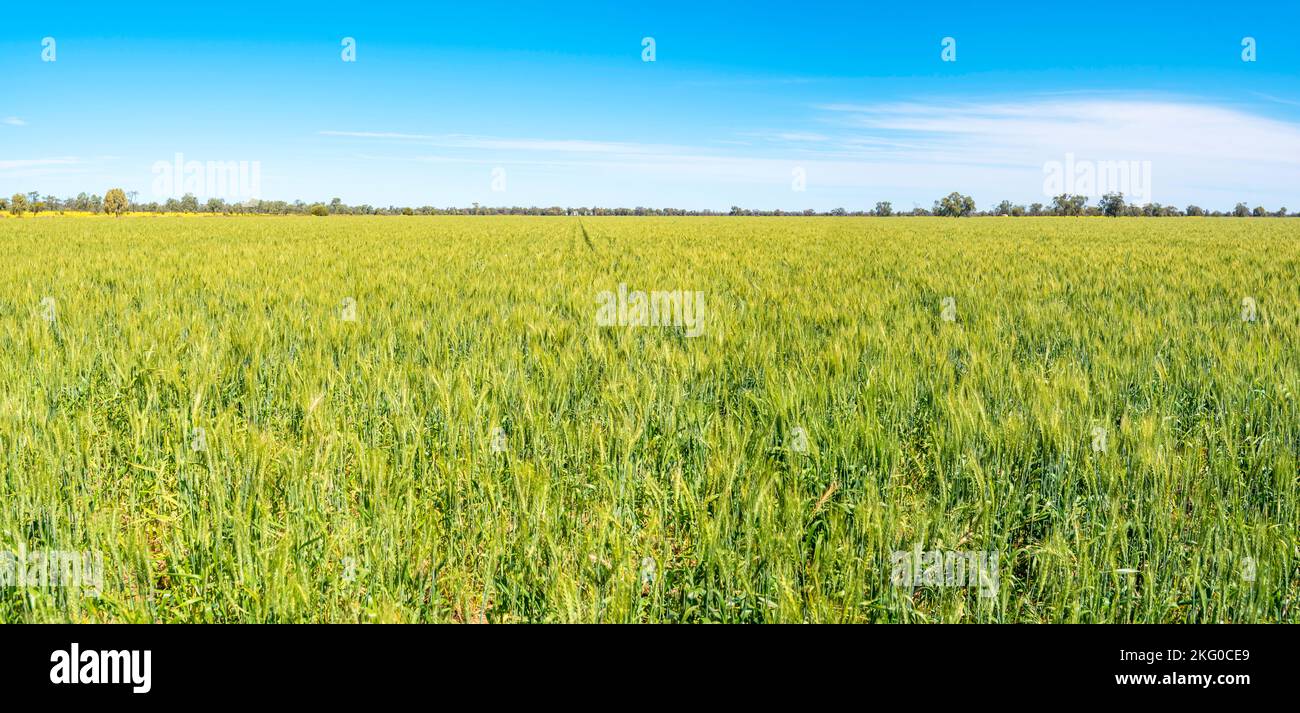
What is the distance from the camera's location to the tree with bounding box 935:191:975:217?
12938 cm

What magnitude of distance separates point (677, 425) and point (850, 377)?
1192 millimetres

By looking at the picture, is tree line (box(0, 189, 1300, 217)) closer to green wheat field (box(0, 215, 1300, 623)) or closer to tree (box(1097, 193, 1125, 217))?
tree (box(1097, 193, 1125, 217))

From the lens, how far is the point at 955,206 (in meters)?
129

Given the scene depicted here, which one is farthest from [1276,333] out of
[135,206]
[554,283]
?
[135,206]

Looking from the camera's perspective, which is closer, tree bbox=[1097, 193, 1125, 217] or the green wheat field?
the green wheat field

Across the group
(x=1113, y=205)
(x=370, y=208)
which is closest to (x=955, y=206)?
(x=1113, y=205)

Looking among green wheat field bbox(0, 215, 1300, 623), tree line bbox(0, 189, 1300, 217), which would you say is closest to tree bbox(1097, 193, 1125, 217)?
tree line bbox(0, 189, 1300, 217)

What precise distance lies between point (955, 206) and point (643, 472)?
14183 cm

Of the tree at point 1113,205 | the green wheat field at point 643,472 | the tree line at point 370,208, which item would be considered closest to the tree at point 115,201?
the tree line at point 370,208

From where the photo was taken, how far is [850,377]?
3998 mm

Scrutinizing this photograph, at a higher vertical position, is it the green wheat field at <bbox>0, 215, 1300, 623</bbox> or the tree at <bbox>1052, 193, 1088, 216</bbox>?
the tree at <bbox>1052, 193, 1088, 216</bbox>

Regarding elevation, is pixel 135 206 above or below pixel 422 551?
above

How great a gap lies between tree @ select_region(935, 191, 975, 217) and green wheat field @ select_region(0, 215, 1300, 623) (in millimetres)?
137060
